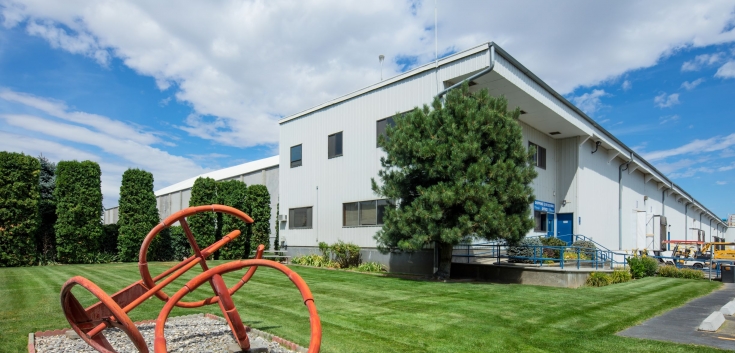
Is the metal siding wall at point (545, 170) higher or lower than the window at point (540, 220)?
higher

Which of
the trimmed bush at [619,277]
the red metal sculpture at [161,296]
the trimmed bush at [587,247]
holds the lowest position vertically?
the trimmed bush at [619,277]

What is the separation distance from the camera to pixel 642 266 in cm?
1802

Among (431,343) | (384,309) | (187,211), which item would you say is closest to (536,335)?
(431,343)

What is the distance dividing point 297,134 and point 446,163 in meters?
11.6

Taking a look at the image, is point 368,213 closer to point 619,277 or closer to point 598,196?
point 619,277

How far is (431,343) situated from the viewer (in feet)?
21.2

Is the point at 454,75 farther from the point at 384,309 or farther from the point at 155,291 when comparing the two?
the point at 155,291

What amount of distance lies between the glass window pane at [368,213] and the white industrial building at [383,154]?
0.04 meters

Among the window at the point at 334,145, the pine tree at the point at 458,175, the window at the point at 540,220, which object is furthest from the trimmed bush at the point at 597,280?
the window at the point at 334,145

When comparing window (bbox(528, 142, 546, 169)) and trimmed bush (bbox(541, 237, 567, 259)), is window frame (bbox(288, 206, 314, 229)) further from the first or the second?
window (bbox(528, 142, 546, 169))

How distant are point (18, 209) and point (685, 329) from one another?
21.6 m

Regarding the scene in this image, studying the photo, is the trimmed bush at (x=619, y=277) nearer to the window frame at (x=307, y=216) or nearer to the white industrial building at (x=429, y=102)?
the white industrial building at (x=429, y=102)

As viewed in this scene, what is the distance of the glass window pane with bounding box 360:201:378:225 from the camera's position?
17.9 meters

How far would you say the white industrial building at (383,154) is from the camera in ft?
53.2
